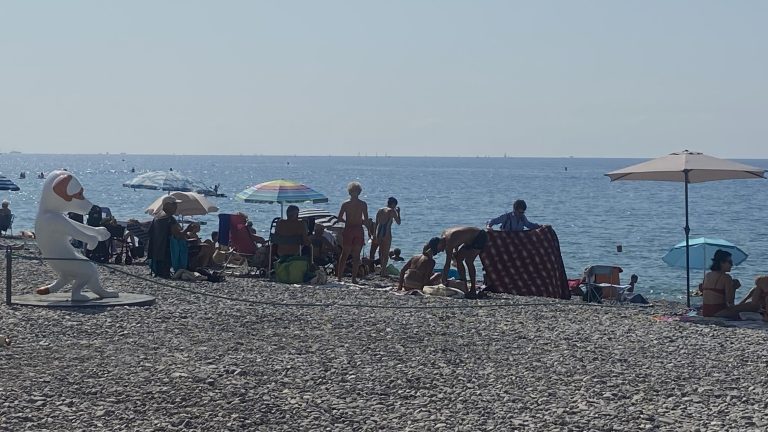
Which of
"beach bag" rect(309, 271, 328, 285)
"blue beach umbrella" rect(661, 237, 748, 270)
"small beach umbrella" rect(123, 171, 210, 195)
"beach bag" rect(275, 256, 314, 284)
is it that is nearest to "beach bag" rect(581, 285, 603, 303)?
"blue beach umbrella" rect(661, 237, 748, 270)

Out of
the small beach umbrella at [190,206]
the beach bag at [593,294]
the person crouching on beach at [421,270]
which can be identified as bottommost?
the beach bag at [593,294]

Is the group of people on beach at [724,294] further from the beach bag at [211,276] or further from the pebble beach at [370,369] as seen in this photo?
the beach bag at [211,276]

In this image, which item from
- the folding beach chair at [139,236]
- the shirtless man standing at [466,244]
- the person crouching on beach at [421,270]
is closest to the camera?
the shirtless man standing at [466,244]

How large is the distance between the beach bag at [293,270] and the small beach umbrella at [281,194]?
7.73ft

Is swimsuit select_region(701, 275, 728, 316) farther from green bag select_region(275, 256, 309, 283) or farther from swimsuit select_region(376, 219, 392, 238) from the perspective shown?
swimsuit select_region(376, 219, 392, 238)

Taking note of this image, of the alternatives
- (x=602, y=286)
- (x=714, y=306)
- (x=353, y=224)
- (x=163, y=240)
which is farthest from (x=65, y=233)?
(x=602, y=286)

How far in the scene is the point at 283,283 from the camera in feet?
51.3

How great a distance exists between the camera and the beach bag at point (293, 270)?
1567 centimetres

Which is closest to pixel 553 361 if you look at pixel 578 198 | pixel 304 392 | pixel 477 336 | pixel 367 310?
Result: pixel 477 336

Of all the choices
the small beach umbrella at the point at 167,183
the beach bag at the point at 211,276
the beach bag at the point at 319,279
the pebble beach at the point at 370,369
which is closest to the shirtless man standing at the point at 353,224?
the beach bag at the point at 319,279

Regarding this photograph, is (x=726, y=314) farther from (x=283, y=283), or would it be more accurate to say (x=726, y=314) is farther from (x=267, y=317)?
(x=283, y=283)

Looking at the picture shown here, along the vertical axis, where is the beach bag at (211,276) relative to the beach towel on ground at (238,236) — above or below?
below

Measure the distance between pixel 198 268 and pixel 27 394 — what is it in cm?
812

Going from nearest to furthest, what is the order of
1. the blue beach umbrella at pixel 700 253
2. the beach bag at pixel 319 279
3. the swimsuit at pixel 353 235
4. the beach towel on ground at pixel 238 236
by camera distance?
the beach bag at pixel 319 279
the swimsuit at pixel 353 235
the blue beach umbrella at pixel 700 253
the beach towel on ground at pixel 238 236
